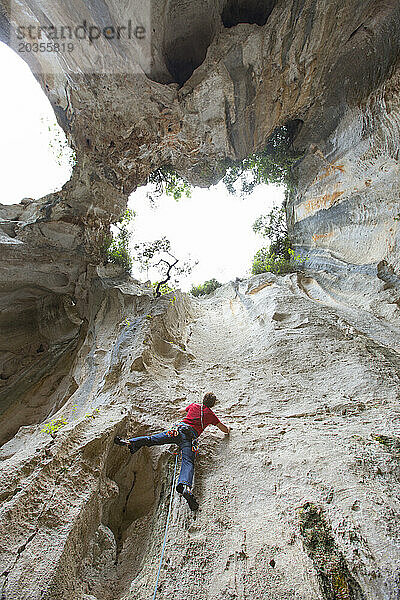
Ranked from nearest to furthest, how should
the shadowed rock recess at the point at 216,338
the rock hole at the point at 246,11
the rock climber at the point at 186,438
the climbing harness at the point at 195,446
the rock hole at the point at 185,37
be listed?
the shadowed rock recess at the point at 216,338, the rock climber at the point at 186,438, the climbing harness at the point at 195,446, the rock hole at the point at 185,37, the rock hole at the point at 246,11

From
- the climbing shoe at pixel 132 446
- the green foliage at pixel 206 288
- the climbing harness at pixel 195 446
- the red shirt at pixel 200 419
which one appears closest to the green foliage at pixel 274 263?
the green foliage at pixel 206 288

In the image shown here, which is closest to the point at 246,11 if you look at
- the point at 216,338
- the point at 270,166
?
the point at 270,166

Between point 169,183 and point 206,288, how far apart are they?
200 inches

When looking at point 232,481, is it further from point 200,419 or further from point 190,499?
point 200,419

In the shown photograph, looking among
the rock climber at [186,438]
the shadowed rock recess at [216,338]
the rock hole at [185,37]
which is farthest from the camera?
the rock hole at [185,37]

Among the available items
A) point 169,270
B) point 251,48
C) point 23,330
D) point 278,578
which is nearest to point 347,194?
point 251,48

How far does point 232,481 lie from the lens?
346 centimetres

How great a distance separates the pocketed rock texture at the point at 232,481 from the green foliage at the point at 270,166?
6.80 m

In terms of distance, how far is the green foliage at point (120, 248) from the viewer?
10211 millimetres

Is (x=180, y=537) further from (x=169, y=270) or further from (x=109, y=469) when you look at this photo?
(x=169, y=270)

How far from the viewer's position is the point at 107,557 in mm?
3098

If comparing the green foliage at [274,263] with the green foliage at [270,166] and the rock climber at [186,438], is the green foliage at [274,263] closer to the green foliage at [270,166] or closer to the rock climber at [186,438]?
the green foliage at [270,166]

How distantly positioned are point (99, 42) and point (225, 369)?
7639mm

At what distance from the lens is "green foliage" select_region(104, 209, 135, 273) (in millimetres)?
10211
